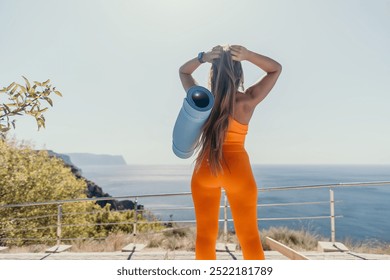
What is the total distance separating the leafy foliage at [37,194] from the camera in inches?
357

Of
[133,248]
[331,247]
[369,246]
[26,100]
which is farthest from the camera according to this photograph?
[369,246]

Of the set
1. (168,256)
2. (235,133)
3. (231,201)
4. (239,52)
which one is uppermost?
(239,52)

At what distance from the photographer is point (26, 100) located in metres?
1.75

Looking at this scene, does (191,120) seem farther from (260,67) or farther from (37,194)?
(37,194)

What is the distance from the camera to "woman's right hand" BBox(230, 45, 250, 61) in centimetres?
155

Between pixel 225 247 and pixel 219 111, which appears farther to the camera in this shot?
pixel 225 247

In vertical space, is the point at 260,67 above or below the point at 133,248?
above

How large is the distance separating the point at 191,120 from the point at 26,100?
0.86m

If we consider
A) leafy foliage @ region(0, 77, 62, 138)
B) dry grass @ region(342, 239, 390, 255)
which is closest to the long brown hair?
leafy foliage @ region(0, 77, 62, 138)

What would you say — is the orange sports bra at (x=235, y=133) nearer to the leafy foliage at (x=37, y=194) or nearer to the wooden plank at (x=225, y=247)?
the wooden plank at (x=225, y=247)

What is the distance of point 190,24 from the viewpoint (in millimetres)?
3592

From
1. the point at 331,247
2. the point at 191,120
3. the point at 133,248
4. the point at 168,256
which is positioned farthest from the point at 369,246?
the point at 191,120

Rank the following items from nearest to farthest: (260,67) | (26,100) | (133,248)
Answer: (260,67) → (26,100) → (133,248)
